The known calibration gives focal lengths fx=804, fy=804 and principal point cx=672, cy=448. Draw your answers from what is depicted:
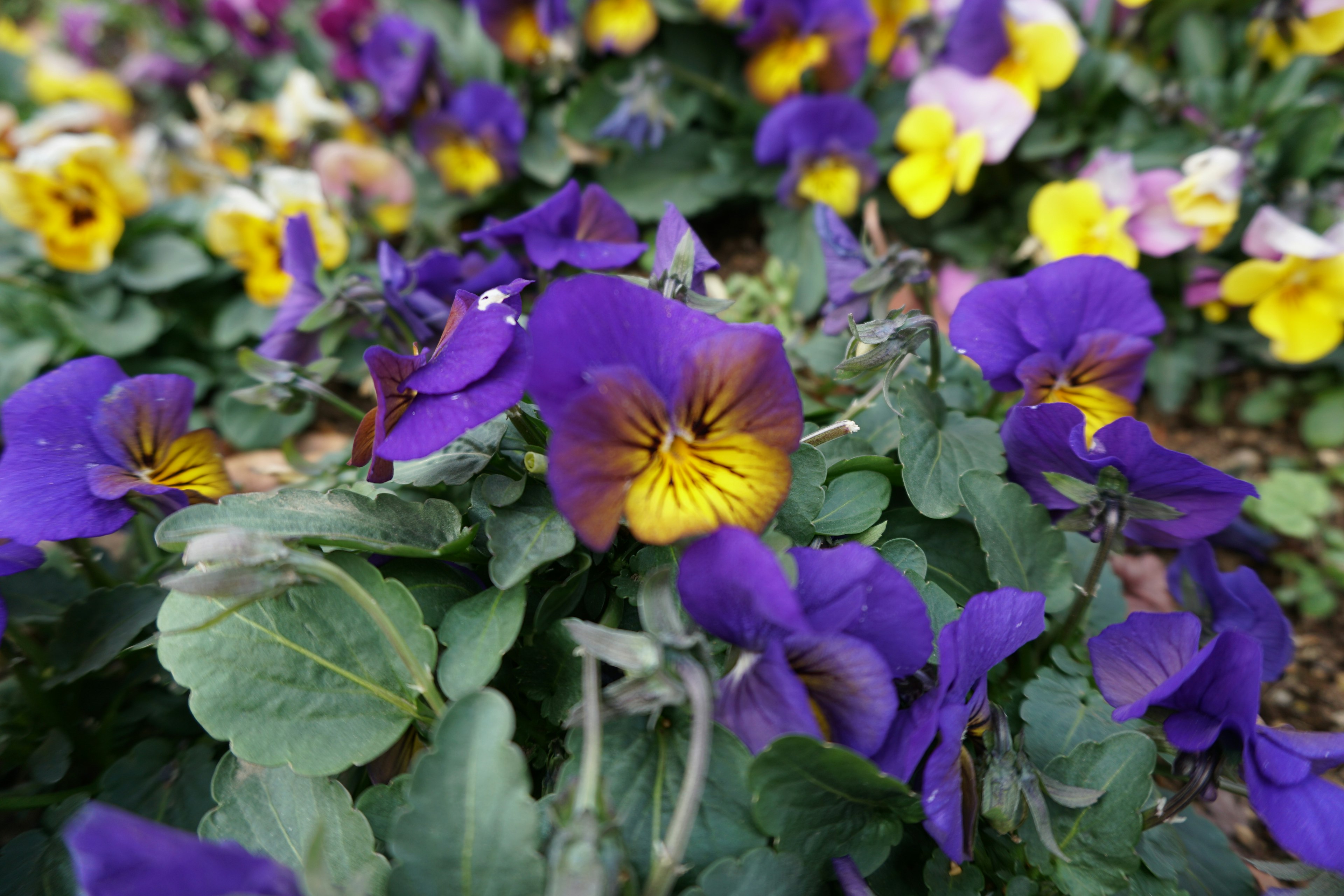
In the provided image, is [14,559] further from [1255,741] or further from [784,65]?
[784,65]

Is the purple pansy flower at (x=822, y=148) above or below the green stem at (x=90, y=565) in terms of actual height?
above

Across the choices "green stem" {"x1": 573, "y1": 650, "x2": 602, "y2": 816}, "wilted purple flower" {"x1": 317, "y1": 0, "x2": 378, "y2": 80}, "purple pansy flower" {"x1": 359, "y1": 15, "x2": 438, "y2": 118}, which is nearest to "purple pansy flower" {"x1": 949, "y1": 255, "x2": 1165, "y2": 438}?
"green stem" {"x1": 573, "y1": 650, "x2": 602, "y2": 816}

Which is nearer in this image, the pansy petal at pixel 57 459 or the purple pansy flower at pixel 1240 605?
the pansy petal at pixel 57 459

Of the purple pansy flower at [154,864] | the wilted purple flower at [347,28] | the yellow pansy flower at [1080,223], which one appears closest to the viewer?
the purple pansy flower at [154,864]

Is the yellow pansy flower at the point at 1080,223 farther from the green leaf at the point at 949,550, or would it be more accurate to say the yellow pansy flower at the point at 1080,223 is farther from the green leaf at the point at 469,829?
the green leaf at the point at 469,829

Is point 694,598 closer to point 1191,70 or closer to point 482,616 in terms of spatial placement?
point 482,616

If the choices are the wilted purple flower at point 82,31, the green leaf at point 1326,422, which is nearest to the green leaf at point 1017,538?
the green leaf at point 1326,422

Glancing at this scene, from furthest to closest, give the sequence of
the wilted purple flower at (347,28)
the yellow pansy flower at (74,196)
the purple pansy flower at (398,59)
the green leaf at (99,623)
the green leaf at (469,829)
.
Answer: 1. the wilted purple flower at (347,28)
2. the purple pansy flower at (398,59)
3. the yellow pansy flower at (74,196)
4. the green leaf at (99,623)
5. the green leaf at (469,829)
